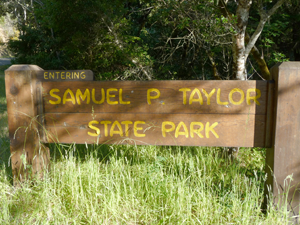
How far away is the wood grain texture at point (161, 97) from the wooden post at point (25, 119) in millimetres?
112

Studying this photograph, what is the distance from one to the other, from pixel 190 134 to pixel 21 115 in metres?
1.42

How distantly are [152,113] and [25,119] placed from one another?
1.08 meters

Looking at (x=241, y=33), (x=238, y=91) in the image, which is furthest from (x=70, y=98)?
(x=241, y=33)

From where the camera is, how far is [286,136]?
1971 millimetres

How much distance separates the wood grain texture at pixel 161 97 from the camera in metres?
2.07

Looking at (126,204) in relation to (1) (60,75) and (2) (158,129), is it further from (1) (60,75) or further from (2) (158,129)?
(1) (60,75)

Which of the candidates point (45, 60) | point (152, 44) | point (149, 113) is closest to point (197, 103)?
point (149, 113)

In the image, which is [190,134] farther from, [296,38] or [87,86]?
[296,38]

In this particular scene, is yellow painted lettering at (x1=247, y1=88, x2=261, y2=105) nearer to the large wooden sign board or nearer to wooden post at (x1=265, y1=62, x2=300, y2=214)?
the large wooden sign board

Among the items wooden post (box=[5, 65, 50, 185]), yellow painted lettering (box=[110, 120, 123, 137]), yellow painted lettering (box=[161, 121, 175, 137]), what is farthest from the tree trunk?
wooden post (box=[5, 65, 50, 185])

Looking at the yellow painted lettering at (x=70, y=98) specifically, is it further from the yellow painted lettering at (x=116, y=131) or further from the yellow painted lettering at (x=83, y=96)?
the yellow painted lettering at (x=116, y=131)

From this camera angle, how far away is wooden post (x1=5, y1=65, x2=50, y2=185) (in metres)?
2.25

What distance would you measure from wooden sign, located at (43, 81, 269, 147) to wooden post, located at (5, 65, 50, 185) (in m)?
0.09

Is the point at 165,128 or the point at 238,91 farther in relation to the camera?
the point at 165,128
